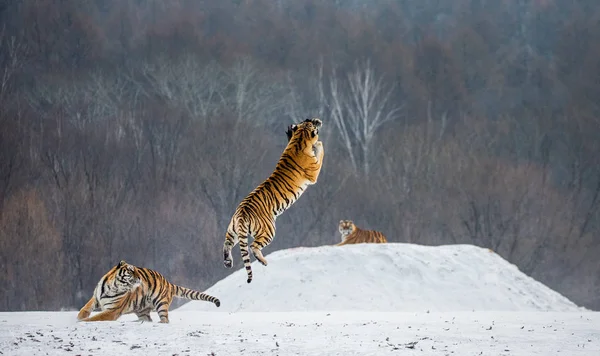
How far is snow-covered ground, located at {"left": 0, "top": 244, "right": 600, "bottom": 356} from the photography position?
11.1 metres

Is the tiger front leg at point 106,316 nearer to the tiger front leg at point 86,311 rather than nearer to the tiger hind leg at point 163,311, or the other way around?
the tiger front leg at point 86,311

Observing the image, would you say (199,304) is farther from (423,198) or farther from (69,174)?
(423,198)

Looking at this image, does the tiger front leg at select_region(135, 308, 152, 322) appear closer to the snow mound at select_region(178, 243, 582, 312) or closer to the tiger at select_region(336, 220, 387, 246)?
the snow mound at select_region(178, 243, 582, 312)

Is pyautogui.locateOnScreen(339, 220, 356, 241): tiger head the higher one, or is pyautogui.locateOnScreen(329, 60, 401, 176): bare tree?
pyautogui.locateOnScreen(329, 60, 401, 176): bare tree

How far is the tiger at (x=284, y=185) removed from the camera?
987cm

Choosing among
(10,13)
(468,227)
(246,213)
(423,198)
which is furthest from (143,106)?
(246,213)

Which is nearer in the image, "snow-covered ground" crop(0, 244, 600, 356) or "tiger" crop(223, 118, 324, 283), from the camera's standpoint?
"tiger" crop(223, 118, 324, 283)

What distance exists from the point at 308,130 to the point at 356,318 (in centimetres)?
516

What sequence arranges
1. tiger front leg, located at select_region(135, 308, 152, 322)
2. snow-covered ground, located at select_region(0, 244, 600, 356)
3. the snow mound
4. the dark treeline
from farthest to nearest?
1. the dark treeline
2. the snow mound
3. tiger front leg, located at select_region(135, 308, 152, 322)
4. snow-covered ground, located at select_region(0, 244, 600, 356)

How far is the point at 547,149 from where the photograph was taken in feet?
147

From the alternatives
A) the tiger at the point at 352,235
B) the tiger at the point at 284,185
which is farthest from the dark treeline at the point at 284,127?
the tiger at the point at 284,185

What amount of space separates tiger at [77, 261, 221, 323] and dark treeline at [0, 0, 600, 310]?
1899 centimetres

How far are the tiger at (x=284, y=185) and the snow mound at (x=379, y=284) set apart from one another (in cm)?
874

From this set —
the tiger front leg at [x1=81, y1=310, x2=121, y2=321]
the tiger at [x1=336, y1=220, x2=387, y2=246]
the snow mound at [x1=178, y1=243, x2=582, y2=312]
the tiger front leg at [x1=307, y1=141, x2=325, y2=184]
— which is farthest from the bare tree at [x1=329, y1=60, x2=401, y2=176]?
the tiger front leg at [x1=307, y1=141, x2=325, y2=184]
